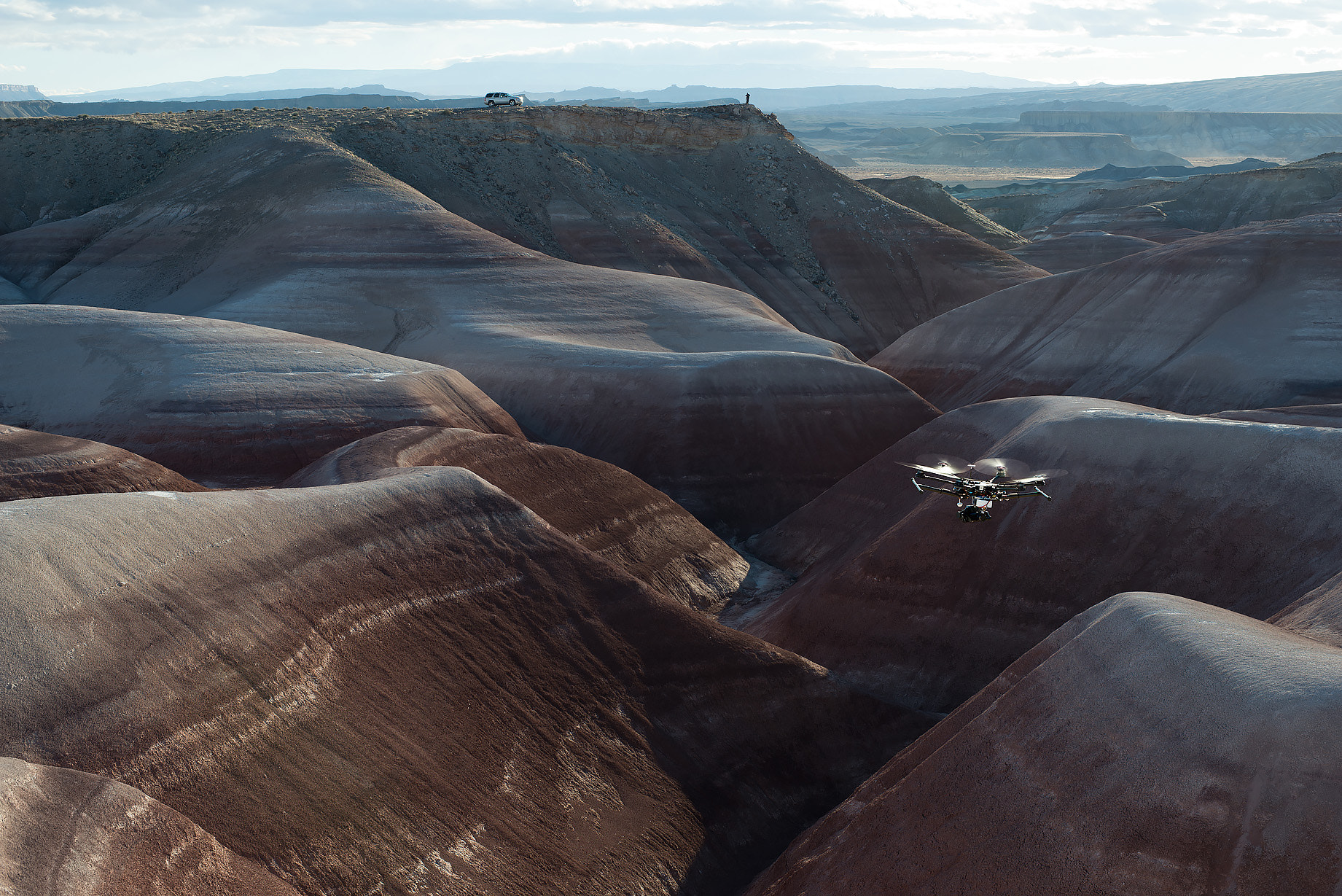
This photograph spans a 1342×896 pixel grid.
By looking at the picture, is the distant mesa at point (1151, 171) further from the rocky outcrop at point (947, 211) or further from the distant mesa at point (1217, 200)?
the rocky outcrop at point (947, 211)

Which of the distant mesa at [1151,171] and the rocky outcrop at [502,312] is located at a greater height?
the distant mesa at [1151,171]

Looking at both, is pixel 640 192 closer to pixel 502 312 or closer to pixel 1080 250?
pixel 502 312

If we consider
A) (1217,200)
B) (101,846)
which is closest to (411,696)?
(101,846)

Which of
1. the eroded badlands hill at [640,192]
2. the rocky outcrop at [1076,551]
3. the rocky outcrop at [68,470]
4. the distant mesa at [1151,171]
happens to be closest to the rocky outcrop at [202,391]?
the rocky outcrop at [68,470]

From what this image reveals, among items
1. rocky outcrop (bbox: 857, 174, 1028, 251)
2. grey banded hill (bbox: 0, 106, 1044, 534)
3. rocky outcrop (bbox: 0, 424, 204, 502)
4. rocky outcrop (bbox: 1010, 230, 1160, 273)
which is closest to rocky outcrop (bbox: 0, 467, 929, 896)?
rocky outcrop (bbox: 0, 424, 204, 502)

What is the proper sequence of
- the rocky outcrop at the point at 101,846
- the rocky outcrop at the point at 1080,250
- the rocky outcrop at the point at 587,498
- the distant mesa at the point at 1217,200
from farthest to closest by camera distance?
the distant mesa at the point at 1217,200
the rocky outcrop at the point at 1080,250
the rocky outcrop at the point at 587,498
the rocky outcrop at the point at 101,846

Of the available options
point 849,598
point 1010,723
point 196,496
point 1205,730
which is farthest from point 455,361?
point 1205,730

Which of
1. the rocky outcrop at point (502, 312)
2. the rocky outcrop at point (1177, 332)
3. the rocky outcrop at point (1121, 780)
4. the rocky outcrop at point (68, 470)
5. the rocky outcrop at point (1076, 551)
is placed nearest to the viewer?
the rocky outcrop at point (1121, 780)

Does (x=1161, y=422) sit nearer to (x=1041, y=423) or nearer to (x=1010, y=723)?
(x=1041, y=423)
